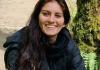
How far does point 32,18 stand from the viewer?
3.90m

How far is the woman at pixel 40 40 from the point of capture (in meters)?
3.80

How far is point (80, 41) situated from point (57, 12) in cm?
240

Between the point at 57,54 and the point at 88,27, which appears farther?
the point at 88,27

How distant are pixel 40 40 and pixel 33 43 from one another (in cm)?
7

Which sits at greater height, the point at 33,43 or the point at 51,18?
the point at 51,18

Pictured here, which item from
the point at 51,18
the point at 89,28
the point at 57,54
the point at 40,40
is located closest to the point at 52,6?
the point at 51,18

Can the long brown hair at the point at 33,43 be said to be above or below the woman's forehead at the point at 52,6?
below

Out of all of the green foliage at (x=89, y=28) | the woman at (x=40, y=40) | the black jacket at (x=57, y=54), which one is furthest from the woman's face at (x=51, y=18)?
the green foliage at (x=89, y=28)

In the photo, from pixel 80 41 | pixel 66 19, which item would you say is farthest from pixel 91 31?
pixel 66 19

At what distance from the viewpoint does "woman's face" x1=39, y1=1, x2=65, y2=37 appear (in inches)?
149

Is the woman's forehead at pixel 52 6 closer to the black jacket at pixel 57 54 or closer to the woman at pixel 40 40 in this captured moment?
the woman at pixel 40 40

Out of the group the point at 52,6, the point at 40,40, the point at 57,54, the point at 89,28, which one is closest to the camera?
the point at 52,6

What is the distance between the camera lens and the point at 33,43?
3.86 meters

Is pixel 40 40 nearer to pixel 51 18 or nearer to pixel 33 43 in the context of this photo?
pixel 33 43
